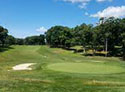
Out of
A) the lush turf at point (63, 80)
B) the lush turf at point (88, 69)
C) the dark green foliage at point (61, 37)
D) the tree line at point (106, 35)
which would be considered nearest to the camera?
the lush turf at point (63, 80)

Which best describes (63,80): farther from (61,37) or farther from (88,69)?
(61,37)

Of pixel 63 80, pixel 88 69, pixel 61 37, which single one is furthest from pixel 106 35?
pixel 63 80

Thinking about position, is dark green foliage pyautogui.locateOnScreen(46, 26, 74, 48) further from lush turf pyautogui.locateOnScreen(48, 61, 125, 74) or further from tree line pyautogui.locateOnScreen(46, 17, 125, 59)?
lush turf pyautogui.locateOnScreen(48, 61, 125, 74)

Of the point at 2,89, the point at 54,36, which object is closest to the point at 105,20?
the point at 54,36

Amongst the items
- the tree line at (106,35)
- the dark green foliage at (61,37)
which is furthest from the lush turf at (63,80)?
the dark green foliage at (61,37)

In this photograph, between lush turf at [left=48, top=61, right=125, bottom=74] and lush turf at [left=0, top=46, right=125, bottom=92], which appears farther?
lush turf at [left=48, top=61, right=125, bottom=74]

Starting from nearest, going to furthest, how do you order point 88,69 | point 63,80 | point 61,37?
1. point 63,80
2. point 88,69
3. point 61,37

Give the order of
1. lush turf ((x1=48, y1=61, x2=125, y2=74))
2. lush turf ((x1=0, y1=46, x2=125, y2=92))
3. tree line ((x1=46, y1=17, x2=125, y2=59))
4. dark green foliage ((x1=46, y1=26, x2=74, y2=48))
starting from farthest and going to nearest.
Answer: dark green foliage ((x1=46, y1=26, x2=74, y2=48))
tree line ((x1=46, y1=17, x2=125, y2=59))
lush turf ((x1=48, y1=61, x2=125, y2=74))
lush turf ((x1=0, y1=46, x2=125, y2=92))

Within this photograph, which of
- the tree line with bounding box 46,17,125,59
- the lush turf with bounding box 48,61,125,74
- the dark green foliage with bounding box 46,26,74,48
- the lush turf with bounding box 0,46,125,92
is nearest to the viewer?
the lush turf with bounding box 0,46,125,92

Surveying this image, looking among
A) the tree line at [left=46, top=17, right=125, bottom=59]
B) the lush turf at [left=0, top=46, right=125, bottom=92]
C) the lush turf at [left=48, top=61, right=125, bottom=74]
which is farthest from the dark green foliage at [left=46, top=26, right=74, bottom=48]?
the lush turf at [left=0, top=46, right=125, bottom=92]

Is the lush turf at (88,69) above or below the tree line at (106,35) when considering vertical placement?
below

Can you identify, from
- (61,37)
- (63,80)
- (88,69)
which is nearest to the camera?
(63,80)

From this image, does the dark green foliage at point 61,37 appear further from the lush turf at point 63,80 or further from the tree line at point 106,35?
the lush turf at point 63,80

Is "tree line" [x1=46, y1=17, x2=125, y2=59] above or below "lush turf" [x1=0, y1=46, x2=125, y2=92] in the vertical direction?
above
